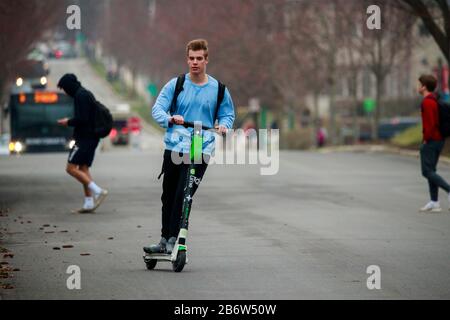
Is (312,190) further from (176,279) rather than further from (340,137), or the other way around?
(340,137)

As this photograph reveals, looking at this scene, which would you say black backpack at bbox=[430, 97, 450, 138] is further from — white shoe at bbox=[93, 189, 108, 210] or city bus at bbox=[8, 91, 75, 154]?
city bus at bbox=[8, 91, 75, 154]

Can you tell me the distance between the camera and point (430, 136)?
17.7 m

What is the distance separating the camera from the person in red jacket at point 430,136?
57.3ft

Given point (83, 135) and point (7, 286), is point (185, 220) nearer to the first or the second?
point (7, 286)

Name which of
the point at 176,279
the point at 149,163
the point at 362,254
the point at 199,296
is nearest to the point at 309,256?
the point at 362,254

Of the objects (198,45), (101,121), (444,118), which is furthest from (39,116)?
(198,45)

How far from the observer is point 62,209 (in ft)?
61.2

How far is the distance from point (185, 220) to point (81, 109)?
701 cm

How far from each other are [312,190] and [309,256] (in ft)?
33.9

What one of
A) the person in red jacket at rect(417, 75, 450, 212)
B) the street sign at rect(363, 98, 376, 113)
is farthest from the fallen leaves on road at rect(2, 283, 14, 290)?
the street sign at rect(363, 98, 376, 113)

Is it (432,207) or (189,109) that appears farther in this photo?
(432,207)

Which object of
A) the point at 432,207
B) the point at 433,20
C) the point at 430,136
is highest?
the point at 433,20

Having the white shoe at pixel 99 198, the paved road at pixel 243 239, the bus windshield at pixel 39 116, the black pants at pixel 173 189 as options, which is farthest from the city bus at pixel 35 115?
the black pants at pixel 173 189

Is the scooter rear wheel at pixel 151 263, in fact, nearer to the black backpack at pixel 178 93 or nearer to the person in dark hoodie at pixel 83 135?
the black backpack at pixel 178 93
